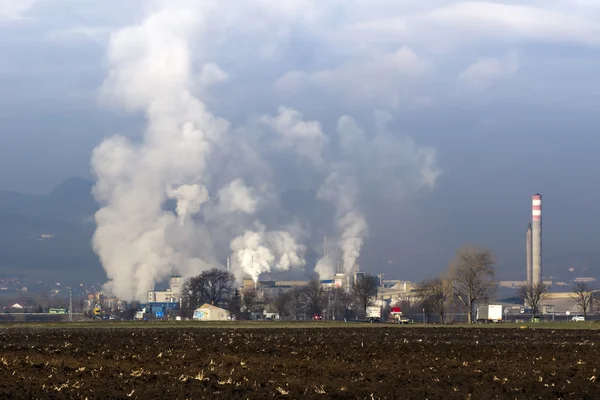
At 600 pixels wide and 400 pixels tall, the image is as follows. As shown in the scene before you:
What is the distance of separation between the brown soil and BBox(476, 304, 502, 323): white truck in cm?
9170

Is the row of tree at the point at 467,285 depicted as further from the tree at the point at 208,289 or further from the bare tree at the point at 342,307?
the tree at the point at 208,289

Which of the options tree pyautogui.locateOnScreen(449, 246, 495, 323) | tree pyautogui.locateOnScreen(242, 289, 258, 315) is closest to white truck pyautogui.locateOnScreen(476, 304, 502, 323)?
tree pyautogui.locateOnScreen(449, 246, 495, 323)

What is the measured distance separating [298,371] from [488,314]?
111 m

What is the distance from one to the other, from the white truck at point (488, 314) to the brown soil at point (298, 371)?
9170 cm

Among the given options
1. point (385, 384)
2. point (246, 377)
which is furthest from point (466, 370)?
point (246, 377)

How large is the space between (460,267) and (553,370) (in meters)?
114

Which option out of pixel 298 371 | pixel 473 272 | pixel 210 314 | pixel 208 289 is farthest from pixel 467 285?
pixel 298 371

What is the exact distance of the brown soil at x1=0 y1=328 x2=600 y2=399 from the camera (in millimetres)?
30297

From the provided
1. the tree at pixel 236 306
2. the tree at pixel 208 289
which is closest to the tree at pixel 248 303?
the tree at pixel 236 306

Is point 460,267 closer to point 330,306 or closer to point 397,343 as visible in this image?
point 330,306

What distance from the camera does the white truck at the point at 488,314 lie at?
142m

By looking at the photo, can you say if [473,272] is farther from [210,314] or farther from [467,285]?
[210,314]

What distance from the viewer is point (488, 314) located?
144 m

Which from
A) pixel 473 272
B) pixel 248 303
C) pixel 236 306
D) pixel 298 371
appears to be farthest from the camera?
pixel 248 303
